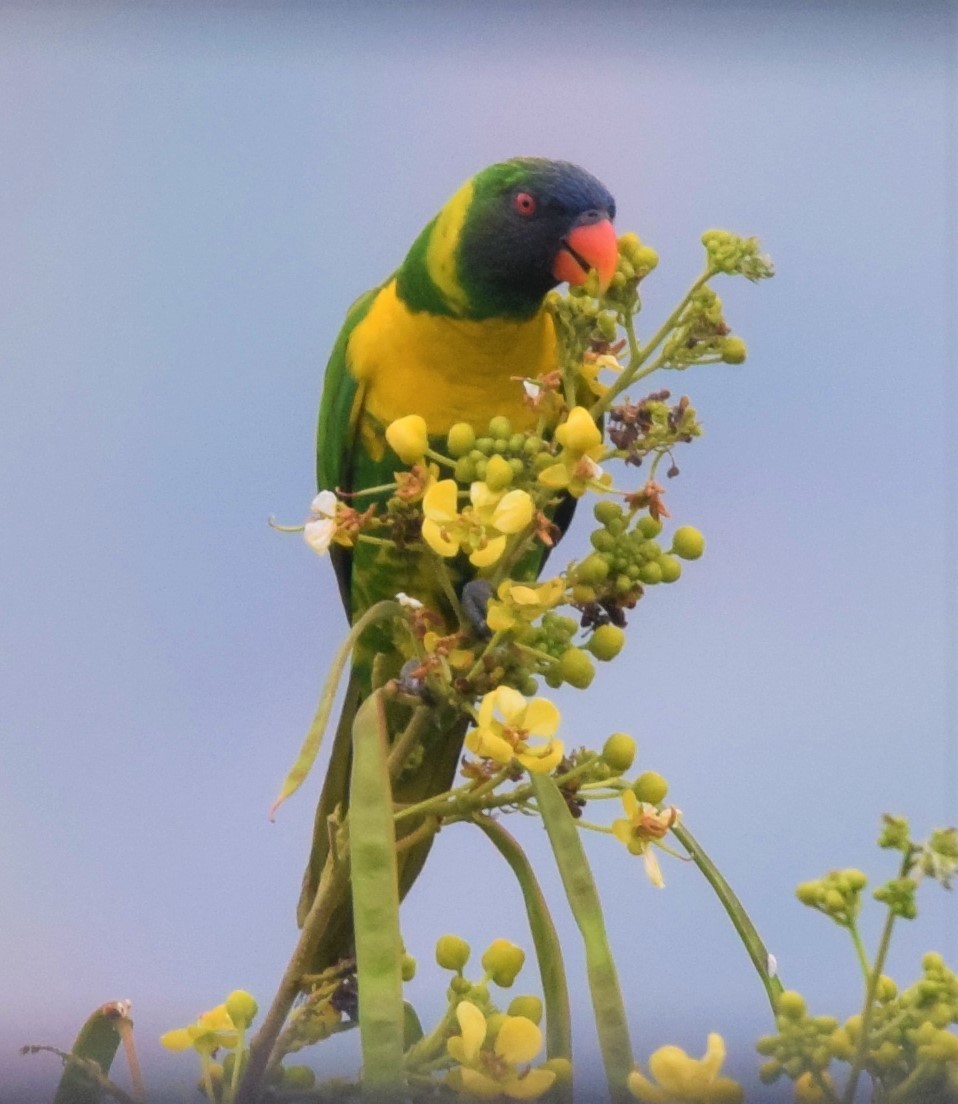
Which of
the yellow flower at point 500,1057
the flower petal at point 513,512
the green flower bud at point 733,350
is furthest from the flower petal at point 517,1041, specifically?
the green flower bud at point 733,350

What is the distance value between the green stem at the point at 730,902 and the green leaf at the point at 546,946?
0.38 ft

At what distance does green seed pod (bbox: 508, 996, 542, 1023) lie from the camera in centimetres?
77

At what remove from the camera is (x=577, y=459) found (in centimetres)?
75

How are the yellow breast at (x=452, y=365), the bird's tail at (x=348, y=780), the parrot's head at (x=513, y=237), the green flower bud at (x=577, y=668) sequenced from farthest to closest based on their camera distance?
the yellow breast at (x=452, y=365)
the parrot's head at (x=513, y=237)
the bird's tail at (x=348, y=780)
the green flower bud at (x=577, y=668)

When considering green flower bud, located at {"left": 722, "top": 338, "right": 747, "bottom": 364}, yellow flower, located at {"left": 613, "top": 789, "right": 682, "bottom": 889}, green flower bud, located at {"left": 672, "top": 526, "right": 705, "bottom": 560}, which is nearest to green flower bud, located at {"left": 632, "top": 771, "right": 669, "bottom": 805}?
yellow flower, located at {"left": 613, "top": 789, "right": 682, "bottom": 889}

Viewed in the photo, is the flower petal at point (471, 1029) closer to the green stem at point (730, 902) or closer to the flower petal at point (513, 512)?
the green stem at point (730, 902)

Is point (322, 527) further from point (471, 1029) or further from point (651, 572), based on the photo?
point (471, 1029)

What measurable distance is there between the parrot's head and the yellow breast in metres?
0.03

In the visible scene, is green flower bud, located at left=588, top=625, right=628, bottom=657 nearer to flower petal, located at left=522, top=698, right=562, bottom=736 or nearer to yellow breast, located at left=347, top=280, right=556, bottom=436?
flower petal, located at left=522, top=698, right=562, bottom=736

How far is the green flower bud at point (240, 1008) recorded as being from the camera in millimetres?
856

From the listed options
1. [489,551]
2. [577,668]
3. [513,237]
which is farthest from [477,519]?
[513,237]

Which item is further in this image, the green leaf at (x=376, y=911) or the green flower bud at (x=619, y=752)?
the green flower bud at (x=619, y=752)

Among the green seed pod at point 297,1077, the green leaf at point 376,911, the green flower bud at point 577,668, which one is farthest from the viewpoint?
the green seed pod at point 297,1077

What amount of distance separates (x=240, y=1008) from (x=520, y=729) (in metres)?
0.34
